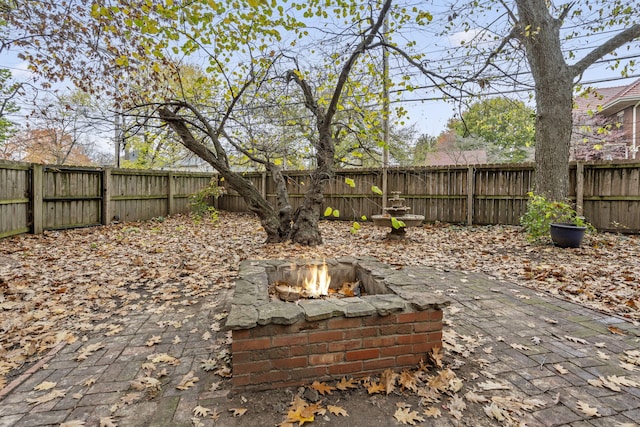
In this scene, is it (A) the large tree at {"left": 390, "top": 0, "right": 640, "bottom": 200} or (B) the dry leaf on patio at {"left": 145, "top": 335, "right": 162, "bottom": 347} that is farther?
(A) the large tree at {"left": 390, "top": 0, "right": 640, "bottom": 200}

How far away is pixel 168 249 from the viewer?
244 inches

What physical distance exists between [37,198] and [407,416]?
8638mm

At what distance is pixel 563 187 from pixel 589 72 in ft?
9.57

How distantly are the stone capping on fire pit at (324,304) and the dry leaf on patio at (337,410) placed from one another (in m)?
0.51

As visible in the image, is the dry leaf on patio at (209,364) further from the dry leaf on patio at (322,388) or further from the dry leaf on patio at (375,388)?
the dry leaf on patio at (375,388)

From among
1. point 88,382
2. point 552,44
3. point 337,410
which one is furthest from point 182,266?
point 552,44

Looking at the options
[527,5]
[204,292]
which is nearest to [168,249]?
[204,292]

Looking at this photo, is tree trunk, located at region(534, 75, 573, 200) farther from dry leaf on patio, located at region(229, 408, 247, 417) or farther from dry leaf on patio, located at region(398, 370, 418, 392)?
dry leaf on patio, located at region(229, 408, 247, 417)

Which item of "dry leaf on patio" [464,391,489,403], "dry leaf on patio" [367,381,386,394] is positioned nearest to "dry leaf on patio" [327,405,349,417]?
"dry leaf on patio" [367,381,386,394]

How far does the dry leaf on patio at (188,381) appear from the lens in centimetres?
205

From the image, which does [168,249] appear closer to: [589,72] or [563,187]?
[563,187]

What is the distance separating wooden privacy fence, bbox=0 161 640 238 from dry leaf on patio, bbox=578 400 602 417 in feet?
12.3

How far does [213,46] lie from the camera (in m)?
5.25

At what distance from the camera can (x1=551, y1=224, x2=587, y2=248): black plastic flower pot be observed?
5727mm
